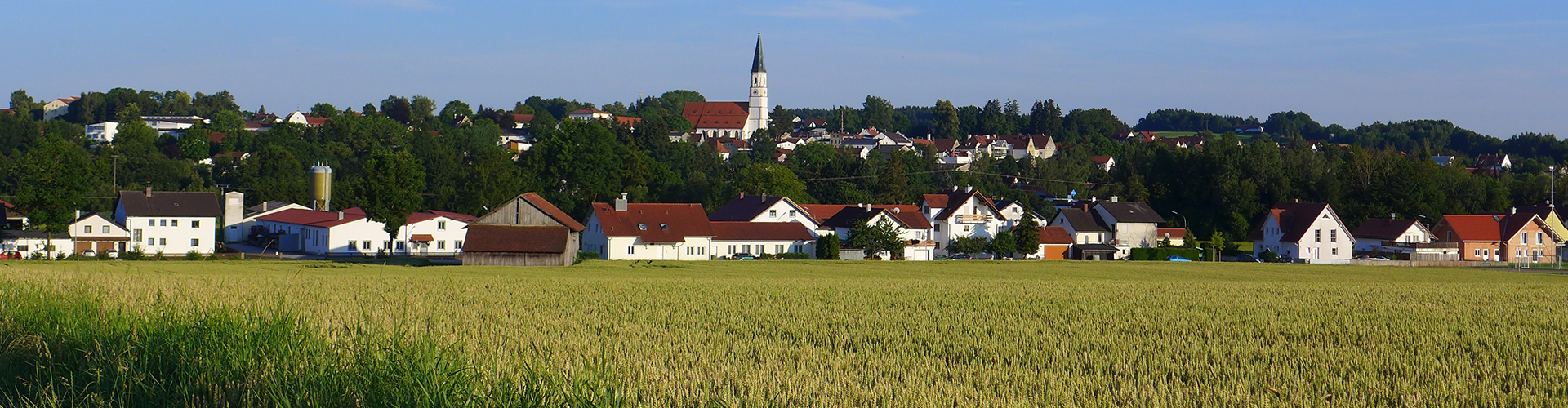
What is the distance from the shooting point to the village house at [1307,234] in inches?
2968

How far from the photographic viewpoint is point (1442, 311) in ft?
69.5

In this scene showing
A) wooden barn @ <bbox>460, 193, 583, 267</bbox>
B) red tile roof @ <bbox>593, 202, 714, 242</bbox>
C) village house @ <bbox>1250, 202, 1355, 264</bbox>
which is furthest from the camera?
village house @ <bbox>1250, 202, 1355, 264</bbox>

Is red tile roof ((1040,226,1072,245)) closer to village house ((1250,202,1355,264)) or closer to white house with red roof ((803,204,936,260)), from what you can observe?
white house with red roof ((803,204,936,260))

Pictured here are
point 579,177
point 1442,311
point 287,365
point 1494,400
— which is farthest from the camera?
point 579,177

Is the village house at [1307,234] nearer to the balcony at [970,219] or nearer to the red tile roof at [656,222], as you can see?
the balcony at [970,219]

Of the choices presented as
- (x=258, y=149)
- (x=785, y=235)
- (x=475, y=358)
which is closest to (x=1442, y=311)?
(x=475, y=358)

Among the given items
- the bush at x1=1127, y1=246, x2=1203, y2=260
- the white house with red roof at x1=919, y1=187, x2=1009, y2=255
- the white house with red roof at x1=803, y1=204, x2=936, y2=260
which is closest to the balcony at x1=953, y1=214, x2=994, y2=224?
the white house with red roof at x1=919, y1=187, x2=1009, y2=255

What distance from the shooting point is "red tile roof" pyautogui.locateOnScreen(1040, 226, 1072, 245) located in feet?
244

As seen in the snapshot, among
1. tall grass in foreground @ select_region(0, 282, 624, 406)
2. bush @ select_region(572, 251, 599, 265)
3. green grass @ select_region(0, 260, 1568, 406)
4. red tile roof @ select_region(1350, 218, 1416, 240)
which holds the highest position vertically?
red tile roof @ select_region(1350, 218, 1416, 240)

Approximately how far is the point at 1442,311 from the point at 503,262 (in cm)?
3673

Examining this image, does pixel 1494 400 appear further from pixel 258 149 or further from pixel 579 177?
pixel 258 149

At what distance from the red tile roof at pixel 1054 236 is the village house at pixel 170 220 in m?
49.0

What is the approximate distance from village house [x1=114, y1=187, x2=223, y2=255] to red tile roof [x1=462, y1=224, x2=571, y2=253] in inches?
969

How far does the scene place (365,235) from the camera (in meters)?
67.6
